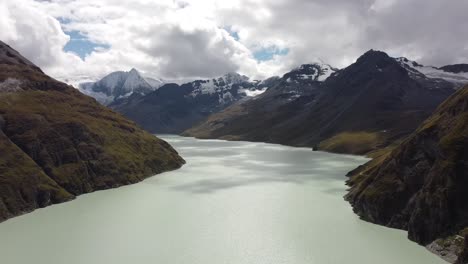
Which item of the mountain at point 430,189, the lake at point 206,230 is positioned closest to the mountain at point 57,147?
the lake at point 206,230

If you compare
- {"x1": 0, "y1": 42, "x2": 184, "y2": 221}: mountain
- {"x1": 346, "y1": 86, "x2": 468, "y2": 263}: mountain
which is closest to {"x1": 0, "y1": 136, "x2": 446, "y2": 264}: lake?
{"x1": 346, "y1": 86, "x2": 468, "y2": 263}: mountain

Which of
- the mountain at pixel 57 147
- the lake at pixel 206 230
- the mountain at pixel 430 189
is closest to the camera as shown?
the lake at pixel 206 230

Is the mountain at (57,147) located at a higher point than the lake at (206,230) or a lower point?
higher

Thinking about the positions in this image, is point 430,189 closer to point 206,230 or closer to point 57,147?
point 206,230

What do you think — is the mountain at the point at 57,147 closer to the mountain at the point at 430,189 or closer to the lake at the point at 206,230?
the lake at the point at 206,230

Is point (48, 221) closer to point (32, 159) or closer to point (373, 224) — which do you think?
point (32, 159)

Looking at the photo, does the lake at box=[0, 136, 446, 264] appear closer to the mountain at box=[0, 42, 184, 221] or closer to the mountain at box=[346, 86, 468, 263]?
the mountain at box=[346, 86, 468, 263]
